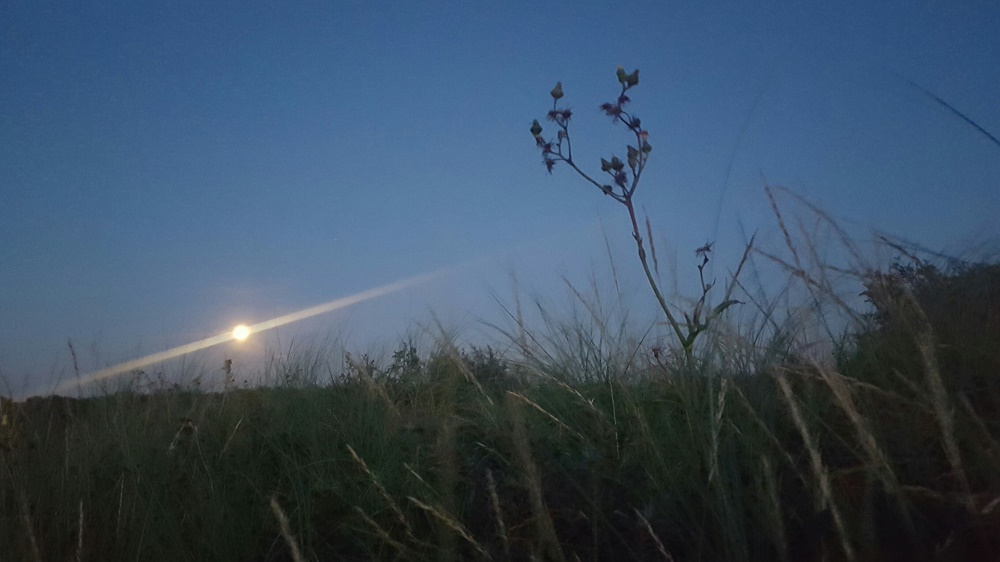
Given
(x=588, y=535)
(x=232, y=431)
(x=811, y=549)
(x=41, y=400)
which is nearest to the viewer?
(x=811, y=549)

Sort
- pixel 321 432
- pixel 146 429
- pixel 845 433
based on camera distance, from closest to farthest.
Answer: pixel 845 433 → pixel 321 432 → pixel 146 429

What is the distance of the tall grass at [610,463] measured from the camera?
1961mm

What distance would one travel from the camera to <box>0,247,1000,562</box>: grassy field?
6.42 ft

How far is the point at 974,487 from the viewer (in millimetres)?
1965

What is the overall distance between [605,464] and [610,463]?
0.03 meters

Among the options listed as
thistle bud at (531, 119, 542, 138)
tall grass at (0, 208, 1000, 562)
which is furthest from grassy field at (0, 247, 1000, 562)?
thistle bud at (531, 119, 542, 138)

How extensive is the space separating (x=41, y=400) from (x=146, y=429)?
2.20m

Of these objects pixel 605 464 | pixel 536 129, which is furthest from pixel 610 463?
pixel 536 129

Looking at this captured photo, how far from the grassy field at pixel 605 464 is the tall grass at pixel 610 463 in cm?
Result: 1

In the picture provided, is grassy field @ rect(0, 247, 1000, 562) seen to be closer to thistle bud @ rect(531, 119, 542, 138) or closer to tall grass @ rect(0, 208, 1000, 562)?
tall grass @ rect(0, 208, 1000, 562)

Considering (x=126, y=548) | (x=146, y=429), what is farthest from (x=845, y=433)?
(x=146, y=429)

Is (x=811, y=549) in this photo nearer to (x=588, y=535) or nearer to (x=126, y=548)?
(x=588, y=535)

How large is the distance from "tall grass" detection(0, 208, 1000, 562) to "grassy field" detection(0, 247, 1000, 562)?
11 millimetres

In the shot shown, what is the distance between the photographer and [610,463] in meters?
2.57
